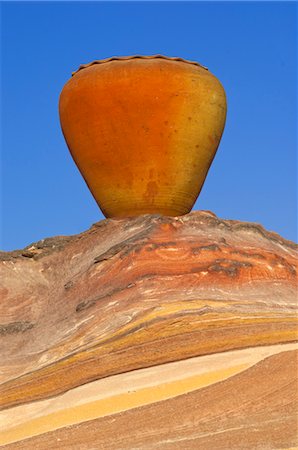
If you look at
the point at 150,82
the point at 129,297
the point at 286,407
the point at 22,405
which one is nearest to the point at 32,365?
the point at 22,405

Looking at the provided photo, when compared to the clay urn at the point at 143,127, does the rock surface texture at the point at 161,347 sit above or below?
below

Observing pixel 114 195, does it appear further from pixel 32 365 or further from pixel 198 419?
→ pixel 198 419

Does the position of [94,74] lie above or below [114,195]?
above

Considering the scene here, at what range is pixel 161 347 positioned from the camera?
44.4 feet

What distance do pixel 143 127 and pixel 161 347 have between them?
5.05m

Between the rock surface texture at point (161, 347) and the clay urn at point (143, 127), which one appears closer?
the rock surface texture at point (161, 347)

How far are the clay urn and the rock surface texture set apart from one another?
0.93 metres

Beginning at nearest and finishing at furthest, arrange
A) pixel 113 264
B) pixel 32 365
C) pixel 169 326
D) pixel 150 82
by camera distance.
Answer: pixel 169 326
pixel 32 365
pixel 113 264
pixel 150 82

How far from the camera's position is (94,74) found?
17.4m

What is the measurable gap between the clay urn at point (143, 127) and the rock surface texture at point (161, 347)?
0.93 meters

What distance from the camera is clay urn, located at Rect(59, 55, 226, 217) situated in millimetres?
17156

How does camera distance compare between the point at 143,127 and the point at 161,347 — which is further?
the point at 143,127

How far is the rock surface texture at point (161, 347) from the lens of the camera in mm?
12414

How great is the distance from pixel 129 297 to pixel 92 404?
2.20 m
